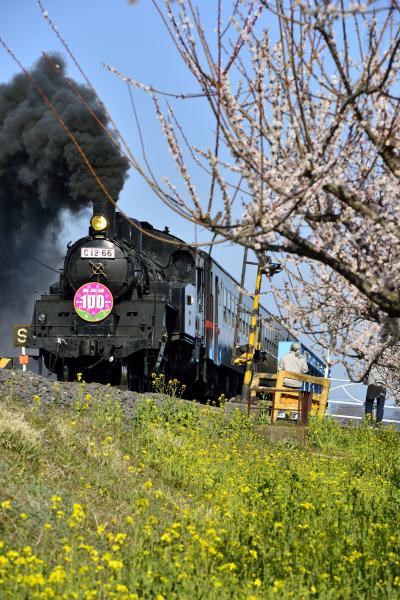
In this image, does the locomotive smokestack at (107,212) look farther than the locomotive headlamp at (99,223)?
Yes

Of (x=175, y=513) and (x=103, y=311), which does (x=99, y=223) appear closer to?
(x=103, y=311)

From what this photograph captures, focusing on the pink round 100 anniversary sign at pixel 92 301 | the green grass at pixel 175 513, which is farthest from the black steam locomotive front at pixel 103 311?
the green grass at pixel 175 513

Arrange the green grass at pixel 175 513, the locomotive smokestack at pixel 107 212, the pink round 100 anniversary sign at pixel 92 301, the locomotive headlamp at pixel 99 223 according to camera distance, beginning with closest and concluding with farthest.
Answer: the green grass at pixel 175 513, the pink round 100 anniversary sign at pixel 92 301, the locomotive headlamp at pixel 99 223, the locomotive smokestack at pixel 107 212

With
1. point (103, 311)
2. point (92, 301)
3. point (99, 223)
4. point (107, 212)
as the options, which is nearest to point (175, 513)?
point (103, 311)

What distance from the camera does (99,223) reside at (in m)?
18.0

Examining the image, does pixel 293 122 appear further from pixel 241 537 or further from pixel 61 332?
pixel 61 332

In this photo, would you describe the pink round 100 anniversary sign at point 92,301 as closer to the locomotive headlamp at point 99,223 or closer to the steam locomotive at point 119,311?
the steam locomotive at point 119,311

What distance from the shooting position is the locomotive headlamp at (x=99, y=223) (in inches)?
707

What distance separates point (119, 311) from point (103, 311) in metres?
0.32

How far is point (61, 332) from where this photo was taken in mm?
18000

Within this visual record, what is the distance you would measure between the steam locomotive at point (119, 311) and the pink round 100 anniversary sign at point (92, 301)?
0.06 feet

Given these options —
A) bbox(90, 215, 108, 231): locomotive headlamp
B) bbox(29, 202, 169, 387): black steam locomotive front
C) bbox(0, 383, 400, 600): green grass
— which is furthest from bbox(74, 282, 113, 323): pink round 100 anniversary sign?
bbox(0, 383, 400, 600): green grass

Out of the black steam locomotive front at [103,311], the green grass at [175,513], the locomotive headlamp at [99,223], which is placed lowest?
the green grass at [175,513]

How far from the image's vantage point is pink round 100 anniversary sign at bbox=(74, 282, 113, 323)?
1777 cm
